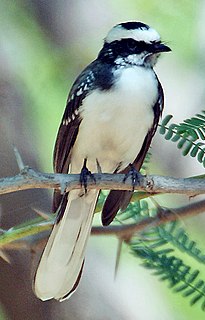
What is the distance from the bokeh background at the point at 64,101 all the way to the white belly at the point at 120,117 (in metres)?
0.41

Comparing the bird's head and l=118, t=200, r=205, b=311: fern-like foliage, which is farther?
the bird's head

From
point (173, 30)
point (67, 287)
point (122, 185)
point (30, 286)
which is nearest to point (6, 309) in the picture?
point (30, 286)

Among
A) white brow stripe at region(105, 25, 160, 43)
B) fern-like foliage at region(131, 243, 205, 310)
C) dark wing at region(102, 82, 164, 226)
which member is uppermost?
white brow stripe at region(105, 25, 160, 43)

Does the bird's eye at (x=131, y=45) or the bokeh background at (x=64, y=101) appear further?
the bokeh background at (x=64, y=101)

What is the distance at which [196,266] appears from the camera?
3.01 meters

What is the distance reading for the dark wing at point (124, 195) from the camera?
286cm

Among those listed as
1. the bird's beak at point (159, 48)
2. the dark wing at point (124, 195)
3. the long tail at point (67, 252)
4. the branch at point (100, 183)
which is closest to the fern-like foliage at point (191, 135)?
the branch at point (100, 183)

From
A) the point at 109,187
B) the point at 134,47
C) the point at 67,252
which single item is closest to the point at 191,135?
the point at 109,187

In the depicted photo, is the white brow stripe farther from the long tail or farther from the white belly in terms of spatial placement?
the long tail

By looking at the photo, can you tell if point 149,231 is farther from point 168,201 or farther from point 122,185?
point 168,201

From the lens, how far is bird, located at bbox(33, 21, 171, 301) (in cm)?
288

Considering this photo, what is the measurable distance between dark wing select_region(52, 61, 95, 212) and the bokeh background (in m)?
0.38

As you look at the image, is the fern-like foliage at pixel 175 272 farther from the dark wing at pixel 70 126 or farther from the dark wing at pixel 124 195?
the dark wing at pixel 70 126

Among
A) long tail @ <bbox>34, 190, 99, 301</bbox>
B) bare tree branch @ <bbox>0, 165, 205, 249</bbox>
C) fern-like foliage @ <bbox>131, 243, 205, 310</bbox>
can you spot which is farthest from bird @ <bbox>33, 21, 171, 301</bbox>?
fern-like foliage @ <bbox>131, 243, 205, 310</bbox>
